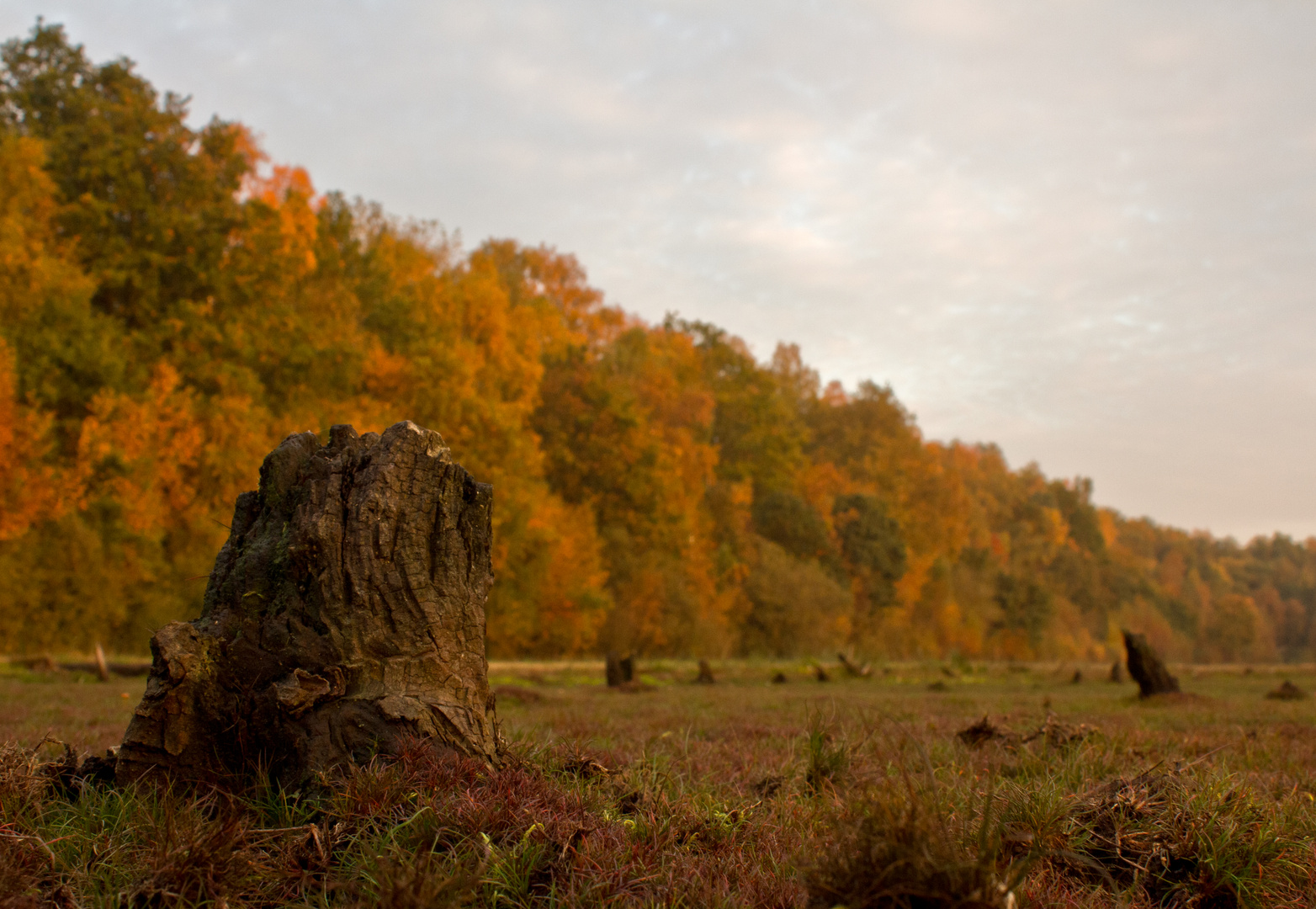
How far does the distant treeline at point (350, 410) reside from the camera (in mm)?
21750

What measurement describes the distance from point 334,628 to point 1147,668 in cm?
1284

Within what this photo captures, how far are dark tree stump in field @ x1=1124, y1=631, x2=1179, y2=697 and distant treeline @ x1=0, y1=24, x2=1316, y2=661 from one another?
12.9 meters

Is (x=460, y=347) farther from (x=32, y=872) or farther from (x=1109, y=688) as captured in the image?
(x=32, y=872)

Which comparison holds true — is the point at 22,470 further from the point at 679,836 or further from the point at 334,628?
the point at 679,836

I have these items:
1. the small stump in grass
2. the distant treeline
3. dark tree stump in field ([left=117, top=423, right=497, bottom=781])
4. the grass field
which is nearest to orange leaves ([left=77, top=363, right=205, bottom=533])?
the distant treeline

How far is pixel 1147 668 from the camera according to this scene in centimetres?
1308

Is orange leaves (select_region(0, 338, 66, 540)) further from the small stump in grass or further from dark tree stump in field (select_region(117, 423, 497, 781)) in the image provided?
the small stump in grass

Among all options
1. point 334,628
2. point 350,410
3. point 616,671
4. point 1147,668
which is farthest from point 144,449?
point 1147,668

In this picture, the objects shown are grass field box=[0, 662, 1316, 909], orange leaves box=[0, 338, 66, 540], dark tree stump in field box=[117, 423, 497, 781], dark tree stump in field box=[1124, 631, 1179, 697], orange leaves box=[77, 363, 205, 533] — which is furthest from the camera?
orange leaves box=[77, 363, 205, 533]

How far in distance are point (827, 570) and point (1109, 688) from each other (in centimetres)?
2961

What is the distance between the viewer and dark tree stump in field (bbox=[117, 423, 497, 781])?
11.9ft

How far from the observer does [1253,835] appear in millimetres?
3168

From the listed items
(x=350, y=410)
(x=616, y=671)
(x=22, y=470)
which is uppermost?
(x=350, y=410)

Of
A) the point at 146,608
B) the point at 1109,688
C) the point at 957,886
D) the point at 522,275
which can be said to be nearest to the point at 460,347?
the point at 146,608
